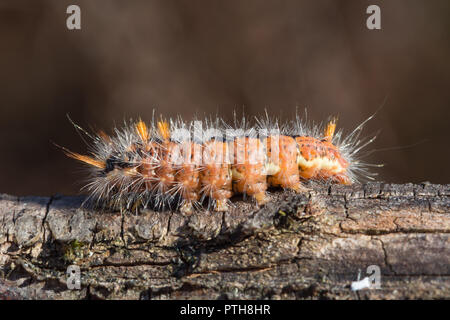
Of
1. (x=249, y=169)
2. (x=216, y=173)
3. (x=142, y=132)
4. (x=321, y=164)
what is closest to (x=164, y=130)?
(x=142, y=132)

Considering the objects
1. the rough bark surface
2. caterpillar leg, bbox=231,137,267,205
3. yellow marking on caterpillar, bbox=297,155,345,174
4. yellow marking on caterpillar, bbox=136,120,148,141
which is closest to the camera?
the rough bark surface

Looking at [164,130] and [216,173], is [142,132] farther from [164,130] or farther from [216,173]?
[216,173]

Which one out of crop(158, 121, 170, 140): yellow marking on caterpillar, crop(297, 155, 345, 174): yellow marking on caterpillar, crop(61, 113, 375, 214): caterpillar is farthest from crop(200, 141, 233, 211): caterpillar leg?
crop(297, 155, 345, 174): yellow marking on caterpillar

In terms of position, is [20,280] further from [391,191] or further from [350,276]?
[391,191]

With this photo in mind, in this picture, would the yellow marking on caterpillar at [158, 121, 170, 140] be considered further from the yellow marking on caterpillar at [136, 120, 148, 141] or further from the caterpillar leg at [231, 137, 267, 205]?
the caterpillar leg at [231, 137, 267, 205]

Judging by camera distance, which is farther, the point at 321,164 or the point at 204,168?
the point at 321,164

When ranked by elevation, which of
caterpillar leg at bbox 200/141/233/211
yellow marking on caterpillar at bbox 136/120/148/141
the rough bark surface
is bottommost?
the rough bark surface

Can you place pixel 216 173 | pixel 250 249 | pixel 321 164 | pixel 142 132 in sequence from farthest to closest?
pixel 142 132
pixel 321 164
pixel 216 173
pixel 250 249

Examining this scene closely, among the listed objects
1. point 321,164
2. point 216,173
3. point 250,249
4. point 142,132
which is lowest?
point 250,249
